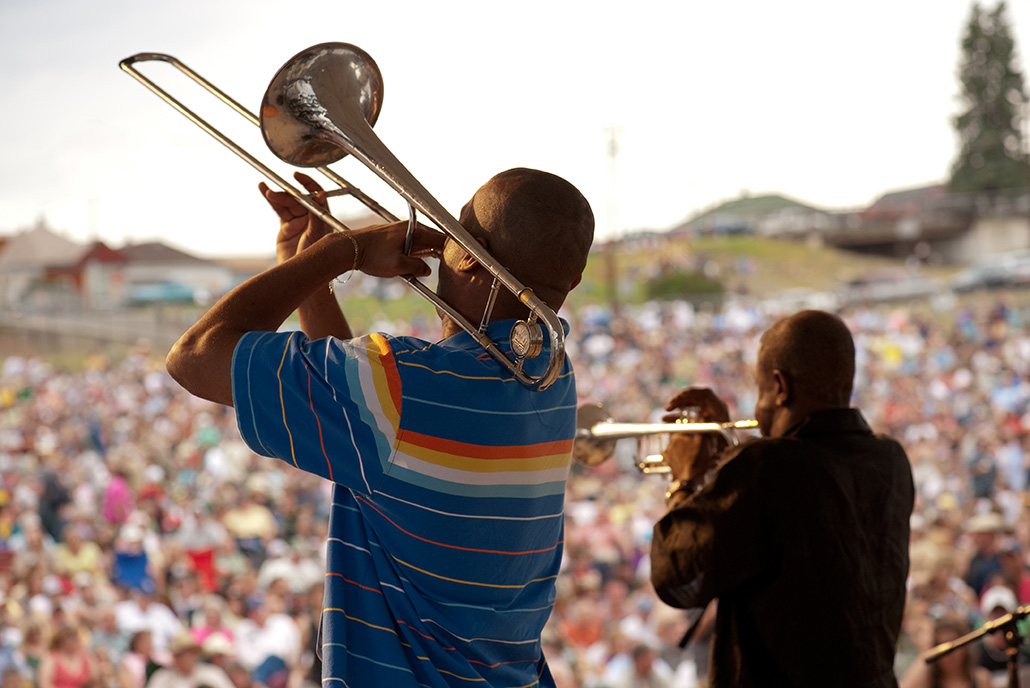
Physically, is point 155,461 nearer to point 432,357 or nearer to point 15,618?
point 15,618

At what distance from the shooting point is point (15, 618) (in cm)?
538

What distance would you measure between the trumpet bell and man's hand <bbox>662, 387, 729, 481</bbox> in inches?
34.0

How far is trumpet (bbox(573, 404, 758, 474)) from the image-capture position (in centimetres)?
166

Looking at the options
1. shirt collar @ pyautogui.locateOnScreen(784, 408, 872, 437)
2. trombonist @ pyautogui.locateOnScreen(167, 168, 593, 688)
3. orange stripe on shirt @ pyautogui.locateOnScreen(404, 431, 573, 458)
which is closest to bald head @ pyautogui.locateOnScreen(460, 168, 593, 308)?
trombonist @ pyautogui.locateOnScreen(167, 168, 593, 688)

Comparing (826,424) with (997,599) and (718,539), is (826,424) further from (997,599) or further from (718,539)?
(997,599)

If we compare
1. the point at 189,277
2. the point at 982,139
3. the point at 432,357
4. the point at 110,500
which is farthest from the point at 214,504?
the point at 982,139

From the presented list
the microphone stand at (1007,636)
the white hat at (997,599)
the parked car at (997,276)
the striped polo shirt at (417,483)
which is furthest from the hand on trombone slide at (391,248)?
the parked car at (997,276)

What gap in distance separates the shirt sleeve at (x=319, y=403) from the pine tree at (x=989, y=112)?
23.5 meters

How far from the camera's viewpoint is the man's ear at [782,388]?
1.60 m

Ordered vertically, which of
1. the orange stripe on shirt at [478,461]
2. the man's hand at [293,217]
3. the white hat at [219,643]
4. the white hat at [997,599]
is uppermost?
the man's hand at [293,217]

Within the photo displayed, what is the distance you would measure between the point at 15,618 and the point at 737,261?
2000cm

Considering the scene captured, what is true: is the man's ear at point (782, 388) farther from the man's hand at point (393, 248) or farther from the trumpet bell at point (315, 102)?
the trumpet bell at point (315, 102)

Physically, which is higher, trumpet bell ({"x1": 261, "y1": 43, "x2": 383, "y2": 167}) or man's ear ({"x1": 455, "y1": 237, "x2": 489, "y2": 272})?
trumpet bell ({"x1": 261, "y1": 43, "x2": 383, "y2": 167})

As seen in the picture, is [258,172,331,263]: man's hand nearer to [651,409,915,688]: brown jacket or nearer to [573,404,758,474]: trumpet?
[573,404,758,474]: trumpet
